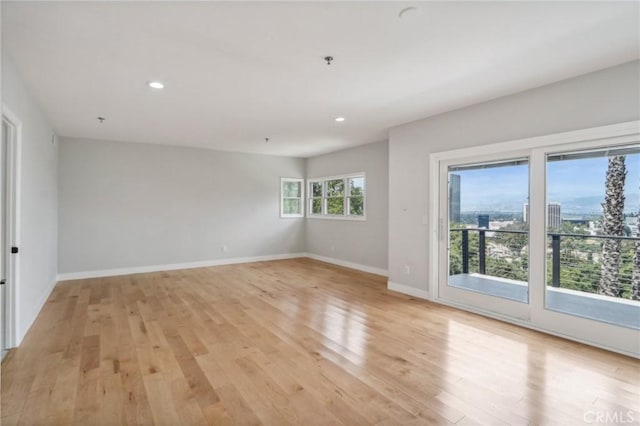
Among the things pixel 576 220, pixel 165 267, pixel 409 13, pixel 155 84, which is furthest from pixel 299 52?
pixel 165 267

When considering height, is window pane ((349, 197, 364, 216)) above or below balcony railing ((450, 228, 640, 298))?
above

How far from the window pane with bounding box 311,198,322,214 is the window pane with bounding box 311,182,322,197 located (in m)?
0.13

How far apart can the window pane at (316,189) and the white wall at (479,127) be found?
10.5 ft

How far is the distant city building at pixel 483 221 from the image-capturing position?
160 inches

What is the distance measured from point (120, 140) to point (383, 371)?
6.33 metres

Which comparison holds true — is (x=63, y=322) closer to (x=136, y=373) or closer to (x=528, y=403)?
(x=136, y=373)

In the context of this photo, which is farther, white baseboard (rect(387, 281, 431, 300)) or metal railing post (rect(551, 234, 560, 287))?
white baseboard (rect(387, 281, 431, 300))

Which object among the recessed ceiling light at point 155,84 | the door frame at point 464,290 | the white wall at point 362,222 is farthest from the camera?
the white wall at point 362,222

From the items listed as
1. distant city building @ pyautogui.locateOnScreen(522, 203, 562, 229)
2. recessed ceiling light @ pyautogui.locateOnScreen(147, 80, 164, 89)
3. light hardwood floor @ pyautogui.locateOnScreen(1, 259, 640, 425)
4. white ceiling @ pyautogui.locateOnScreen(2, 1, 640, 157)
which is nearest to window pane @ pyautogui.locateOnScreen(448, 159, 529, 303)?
distant city building @ pyautogui.locateOnScreen(522, 203, 562, 229)

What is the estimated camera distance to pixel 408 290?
4.88 metres

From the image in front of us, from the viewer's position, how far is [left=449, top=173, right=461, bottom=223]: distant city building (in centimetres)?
437

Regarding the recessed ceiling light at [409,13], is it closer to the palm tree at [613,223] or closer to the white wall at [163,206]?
the palm tree at [613,223]

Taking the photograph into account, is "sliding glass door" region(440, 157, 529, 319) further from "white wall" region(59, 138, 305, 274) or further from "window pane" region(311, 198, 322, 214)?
"white wall" region(59, 138, 305, 274)

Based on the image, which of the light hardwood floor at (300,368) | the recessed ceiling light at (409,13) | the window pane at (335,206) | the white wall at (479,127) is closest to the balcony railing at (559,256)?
the light hardwood floor at (300,368)
